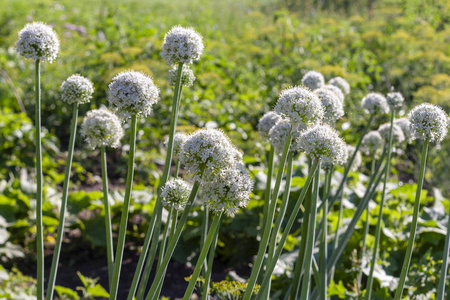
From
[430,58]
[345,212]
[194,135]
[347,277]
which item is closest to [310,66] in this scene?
[430,58]

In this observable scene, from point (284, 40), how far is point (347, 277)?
484 centimetres

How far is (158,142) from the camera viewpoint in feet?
17.6

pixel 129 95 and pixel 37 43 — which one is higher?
pixel 37 43

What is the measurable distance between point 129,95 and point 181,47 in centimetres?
25

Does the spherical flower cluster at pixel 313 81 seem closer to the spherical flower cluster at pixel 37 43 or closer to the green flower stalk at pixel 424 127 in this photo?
the green flower stalk at pixel 424 127

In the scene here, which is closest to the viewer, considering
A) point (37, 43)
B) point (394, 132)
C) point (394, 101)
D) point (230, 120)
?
point (37, 43)

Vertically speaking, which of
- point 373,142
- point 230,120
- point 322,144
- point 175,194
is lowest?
point 175,194

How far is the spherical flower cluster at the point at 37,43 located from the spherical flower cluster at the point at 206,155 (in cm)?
73

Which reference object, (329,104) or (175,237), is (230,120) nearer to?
(329,104)

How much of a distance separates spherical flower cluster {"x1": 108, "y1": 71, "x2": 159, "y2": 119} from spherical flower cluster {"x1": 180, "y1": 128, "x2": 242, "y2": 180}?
246 mm

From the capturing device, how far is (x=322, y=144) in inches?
57.2

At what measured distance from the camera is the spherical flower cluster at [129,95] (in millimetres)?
1489

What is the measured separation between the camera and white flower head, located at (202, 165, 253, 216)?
1330 mm

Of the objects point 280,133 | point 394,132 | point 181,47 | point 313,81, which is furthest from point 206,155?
point 394,132
